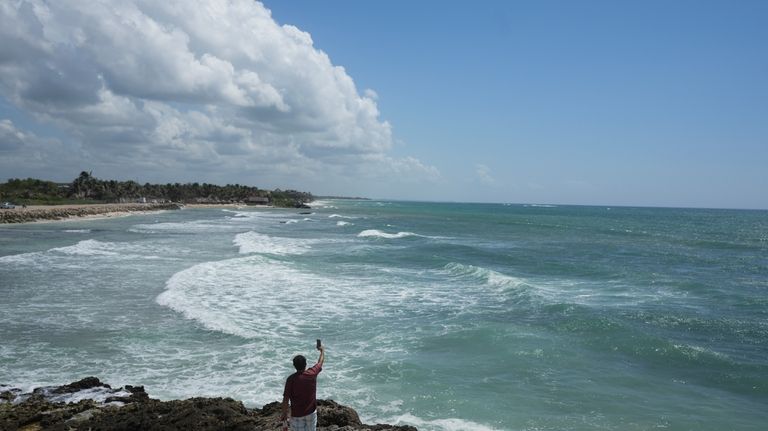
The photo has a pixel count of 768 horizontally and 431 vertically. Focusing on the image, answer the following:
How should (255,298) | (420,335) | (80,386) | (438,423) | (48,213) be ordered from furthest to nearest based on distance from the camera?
(48,213), (255,298), (420,335), (80,386), (438,423)

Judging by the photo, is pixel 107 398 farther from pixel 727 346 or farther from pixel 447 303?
pixel 727 346

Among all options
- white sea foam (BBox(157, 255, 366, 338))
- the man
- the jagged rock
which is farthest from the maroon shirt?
white sea foam (BBox(157, 255, 366, 338))

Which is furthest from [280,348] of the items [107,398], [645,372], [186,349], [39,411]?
[645,372]

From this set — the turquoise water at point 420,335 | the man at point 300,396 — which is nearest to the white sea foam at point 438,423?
the turquoise water at point 420,335

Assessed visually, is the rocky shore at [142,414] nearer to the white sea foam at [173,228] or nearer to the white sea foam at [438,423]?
the white sea foam at [438,423]

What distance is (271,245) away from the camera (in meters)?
41.6

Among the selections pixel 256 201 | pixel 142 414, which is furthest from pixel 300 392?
pixel 256 201

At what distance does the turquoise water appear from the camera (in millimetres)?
10922

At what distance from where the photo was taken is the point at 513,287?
23.7 meters

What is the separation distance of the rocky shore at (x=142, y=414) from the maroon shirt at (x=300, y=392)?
4.77 ft

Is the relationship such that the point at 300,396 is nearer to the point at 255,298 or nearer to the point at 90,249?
the point at 255,298

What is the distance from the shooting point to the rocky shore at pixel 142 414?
326 inches

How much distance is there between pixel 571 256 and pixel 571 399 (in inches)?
1127

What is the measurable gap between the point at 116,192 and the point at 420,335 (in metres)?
130
